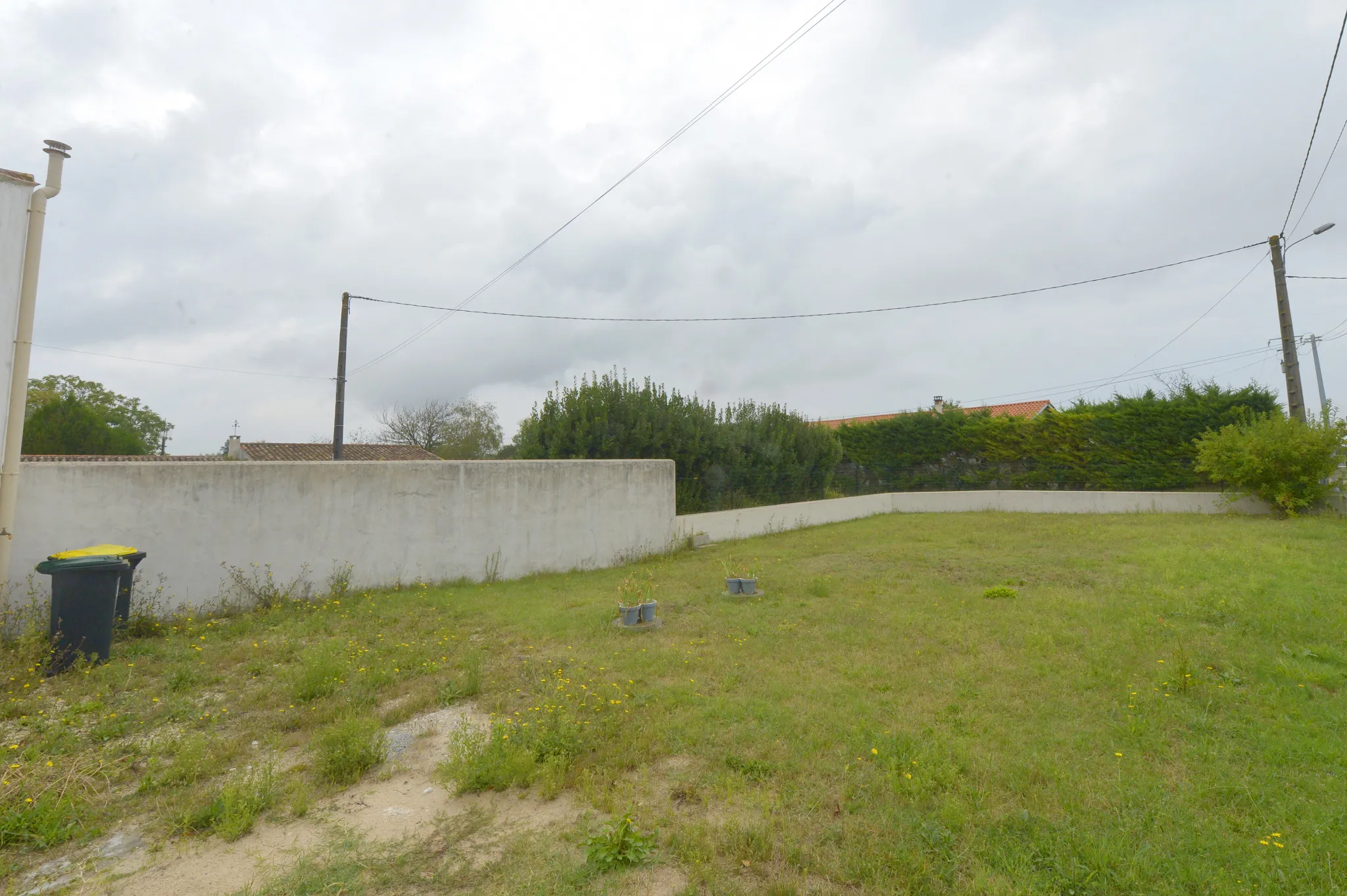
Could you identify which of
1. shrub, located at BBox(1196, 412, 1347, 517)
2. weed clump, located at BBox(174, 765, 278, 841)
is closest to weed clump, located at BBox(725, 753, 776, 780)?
weed clump, located at BBox(174, 765, 278, 841)

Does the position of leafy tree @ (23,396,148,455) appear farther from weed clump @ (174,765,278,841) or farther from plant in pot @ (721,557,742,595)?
weed clump @ (174,765,278,841)

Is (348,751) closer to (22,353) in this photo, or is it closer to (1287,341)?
(22,353)

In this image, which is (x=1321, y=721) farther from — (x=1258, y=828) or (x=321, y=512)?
(x=321, y=512)

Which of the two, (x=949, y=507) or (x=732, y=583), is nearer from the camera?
(x=732, y=583)

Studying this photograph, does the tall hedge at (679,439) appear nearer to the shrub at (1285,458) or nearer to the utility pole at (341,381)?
the utility pole at (341,381)

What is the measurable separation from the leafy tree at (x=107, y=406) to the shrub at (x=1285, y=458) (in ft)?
130

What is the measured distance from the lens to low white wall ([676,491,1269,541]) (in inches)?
566

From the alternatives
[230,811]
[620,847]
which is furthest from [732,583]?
[230,811]

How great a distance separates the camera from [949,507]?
64.6ft

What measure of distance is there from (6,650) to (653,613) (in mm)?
5603

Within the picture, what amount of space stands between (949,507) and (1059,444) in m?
3.57

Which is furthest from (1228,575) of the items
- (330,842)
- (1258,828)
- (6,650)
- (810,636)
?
(6,650)

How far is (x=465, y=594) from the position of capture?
28.9 feet

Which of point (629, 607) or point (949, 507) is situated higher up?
point (949, 507)
